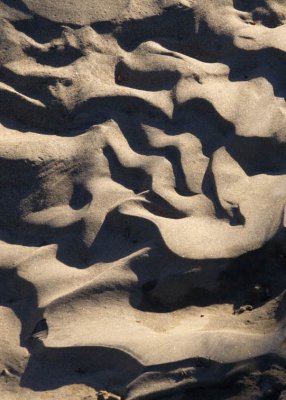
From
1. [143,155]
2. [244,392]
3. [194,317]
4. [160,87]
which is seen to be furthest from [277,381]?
[160,87]

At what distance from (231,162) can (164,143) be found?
0.27 meters

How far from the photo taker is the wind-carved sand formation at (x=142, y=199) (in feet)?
8.30

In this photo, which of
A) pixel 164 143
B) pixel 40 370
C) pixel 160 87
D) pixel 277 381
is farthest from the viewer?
pixel 160 87

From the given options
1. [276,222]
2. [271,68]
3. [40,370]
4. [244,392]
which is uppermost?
[271,68]

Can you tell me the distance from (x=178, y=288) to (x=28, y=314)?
1.72ft

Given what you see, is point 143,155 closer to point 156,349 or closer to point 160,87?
point 160,87

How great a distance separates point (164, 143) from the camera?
10.3 feet

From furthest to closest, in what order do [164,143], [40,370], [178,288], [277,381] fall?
[164,143] → [178,288] → [40,370] → [277,381]

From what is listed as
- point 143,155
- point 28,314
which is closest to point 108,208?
point 143,155

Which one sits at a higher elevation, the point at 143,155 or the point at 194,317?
the point at 143,155

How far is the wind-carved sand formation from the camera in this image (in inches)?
99.7

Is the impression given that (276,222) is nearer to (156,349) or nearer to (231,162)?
(231,162)

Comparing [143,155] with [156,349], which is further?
[143,155]

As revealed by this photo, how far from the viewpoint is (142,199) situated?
116 inches
